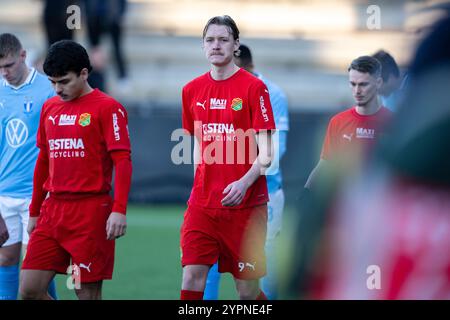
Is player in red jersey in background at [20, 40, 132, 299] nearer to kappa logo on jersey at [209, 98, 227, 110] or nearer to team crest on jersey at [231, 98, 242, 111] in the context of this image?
kappa logo on jersey at [209, 98, 227, 110]

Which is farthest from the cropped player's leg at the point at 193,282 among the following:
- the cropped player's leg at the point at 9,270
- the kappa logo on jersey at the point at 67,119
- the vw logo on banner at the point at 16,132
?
the vw logo on banner at the point at 16,132

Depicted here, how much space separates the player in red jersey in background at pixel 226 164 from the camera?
15.2 ft

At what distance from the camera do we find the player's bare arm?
4430 millimetres

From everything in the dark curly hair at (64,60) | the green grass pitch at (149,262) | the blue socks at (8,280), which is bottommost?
the green grass pitch at (149,262)

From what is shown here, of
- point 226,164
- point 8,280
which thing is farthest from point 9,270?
point 226,164

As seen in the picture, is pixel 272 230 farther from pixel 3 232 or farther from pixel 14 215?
pixel 3 232

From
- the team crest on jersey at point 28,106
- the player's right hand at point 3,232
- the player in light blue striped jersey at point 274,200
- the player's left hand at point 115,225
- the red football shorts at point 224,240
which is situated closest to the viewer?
the player's left hand at point 115,225

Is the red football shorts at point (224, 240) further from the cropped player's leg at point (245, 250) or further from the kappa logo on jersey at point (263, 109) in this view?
the kappa logo on jersey at point (263, 109)

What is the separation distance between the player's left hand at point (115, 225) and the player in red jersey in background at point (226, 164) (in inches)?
17.7

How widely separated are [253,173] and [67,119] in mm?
1046

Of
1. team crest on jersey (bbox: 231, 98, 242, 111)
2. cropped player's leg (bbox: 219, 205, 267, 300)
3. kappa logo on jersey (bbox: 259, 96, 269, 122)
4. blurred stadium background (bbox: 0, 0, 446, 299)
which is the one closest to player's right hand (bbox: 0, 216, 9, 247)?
cropped player's leg (bbox: 219, 205, 267, 300)

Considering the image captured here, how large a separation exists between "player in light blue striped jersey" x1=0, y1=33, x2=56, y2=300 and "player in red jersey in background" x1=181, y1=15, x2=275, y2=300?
134 cm

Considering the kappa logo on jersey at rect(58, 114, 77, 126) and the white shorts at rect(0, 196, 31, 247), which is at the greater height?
the kappa logo on jersey at rect(58, 114, 77, 126)

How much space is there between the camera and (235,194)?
14.5 feet
